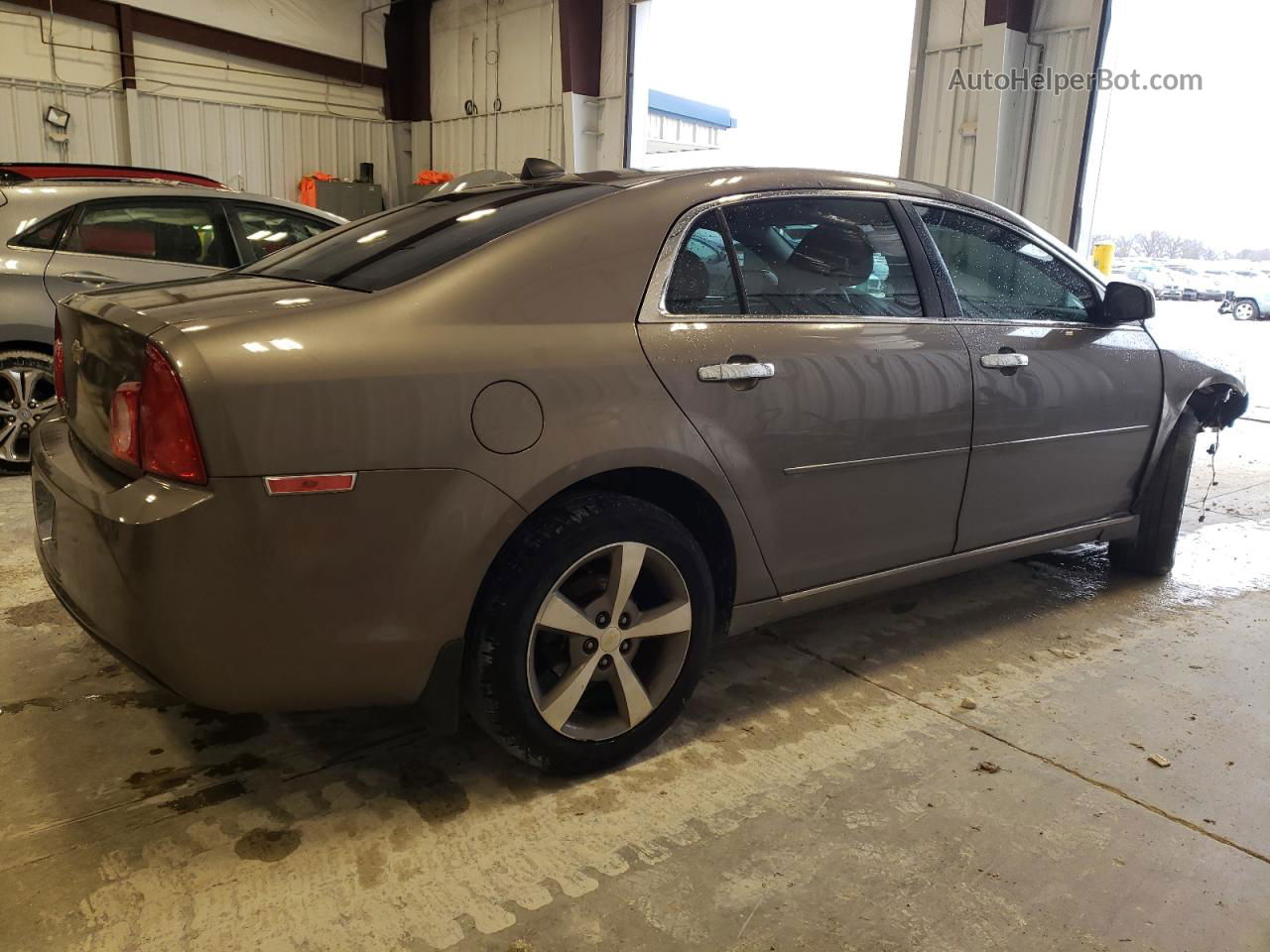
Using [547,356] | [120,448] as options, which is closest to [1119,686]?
[547,356]

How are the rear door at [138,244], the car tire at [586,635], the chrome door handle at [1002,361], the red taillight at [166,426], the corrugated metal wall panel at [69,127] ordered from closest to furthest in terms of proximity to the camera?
the red taillight at [166,426], the car tire at [586,635], the chrome door handle at [1002,361], the rear door at [138,244], the corrugated metal wall panel at [69,127]

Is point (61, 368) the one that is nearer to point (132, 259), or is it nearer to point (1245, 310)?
point (132, 259)

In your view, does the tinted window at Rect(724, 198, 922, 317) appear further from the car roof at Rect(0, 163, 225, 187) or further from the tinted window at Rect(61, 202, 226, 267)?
the car roof at Rect(0, 163, 225, 187)

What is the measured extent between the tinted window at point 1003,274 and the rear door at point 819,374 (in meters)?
0.18

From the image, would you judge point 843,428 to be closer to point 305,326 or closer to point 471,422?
point 471,422

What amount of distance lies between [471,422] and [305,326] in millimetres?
362

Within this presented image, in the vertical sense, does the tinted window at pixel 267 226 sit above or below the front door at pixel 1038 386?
above

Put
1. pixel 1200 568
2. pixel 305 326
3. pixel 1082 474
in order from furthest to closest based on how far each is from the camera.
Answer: pixel 1200 568
pixel 1082 474
pixel 305 326

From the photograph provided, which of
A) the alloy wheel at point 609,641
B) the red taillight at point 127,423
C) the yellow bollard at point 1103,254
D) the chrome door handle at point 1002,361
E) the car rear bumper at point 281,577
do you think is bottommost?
the alloy wheel at point 609,641

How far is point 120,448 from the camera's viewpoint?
1.86m

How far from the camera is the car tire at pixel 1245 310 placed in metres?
14.4

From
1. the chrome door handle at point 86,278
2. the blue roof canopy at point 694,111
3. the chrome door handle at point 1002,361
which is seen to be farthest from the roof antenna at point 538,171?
the blue roof canopy at point 694,111

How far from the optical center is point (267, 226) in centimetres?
531

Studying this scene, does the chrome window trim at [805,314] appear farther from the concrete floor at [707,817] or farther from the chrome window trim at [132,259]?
the chrome window trim at [132,259]
